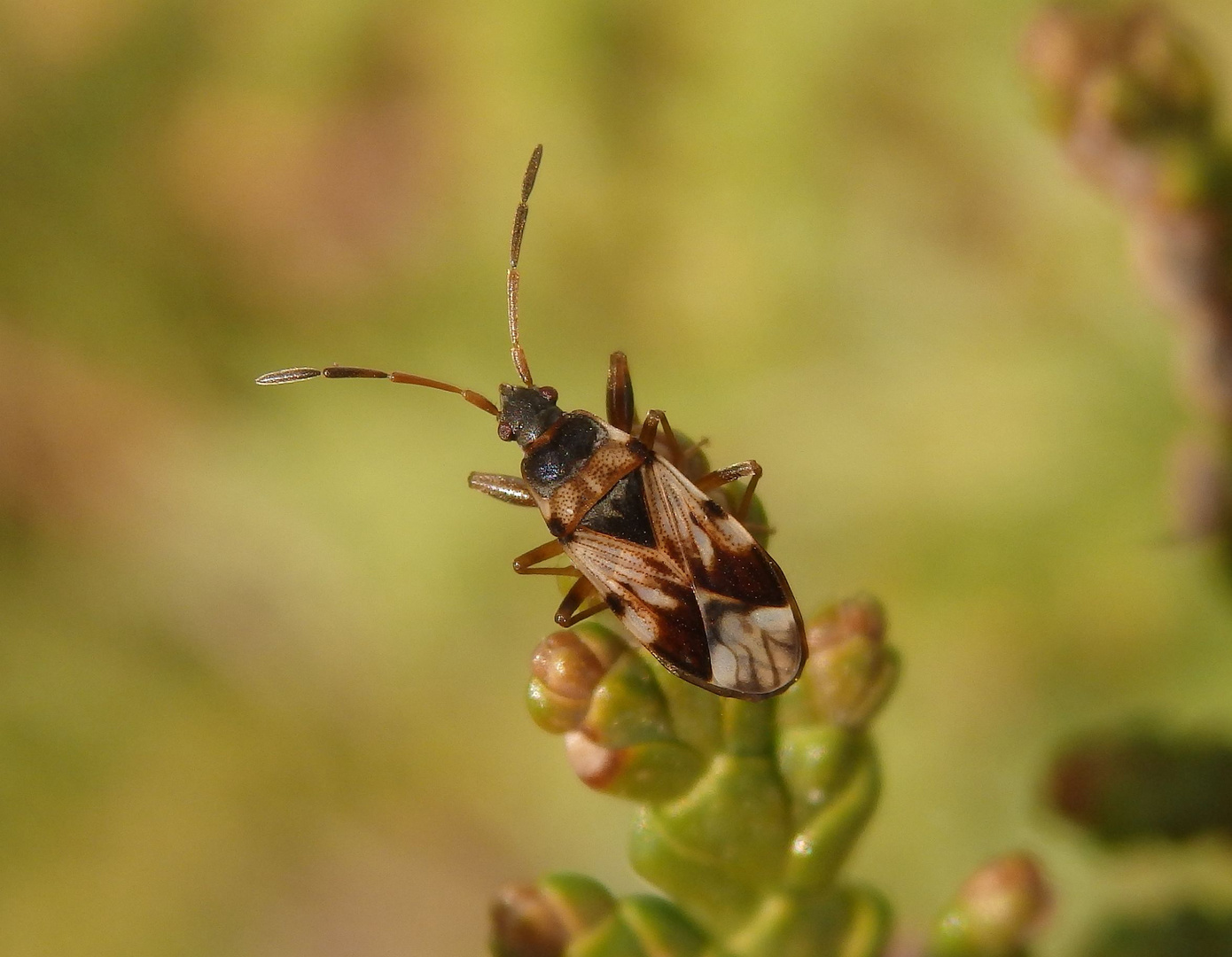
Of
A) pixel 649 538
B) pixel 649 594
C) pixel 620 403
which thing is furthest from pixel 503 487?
pixel 649 594

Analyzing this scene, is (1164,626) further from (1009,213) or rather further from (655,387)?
(655,387)

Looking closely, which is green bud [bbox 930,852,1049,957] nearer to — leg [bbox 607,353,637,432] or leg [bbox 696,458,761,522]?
leg [bbox 696,458,761,522]

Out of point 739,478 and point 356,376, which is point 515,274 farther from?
point 739,478

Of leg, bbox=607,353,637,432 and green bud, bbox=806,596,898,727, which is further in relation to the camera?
leg, bbox=607,353,637,432

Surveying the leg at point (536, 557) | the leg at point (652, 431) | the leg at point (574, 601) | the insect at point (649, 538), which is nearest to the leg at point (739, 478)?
the insect at point (649, 538)

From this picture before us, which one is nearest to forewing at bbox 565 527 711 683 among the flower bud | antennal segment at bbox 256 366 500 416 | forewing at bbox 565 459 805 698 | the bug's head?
forewing at bbox 565 459 805 698

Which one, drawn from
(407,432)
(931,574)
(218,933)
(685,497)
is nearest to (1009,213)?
(931,574)
